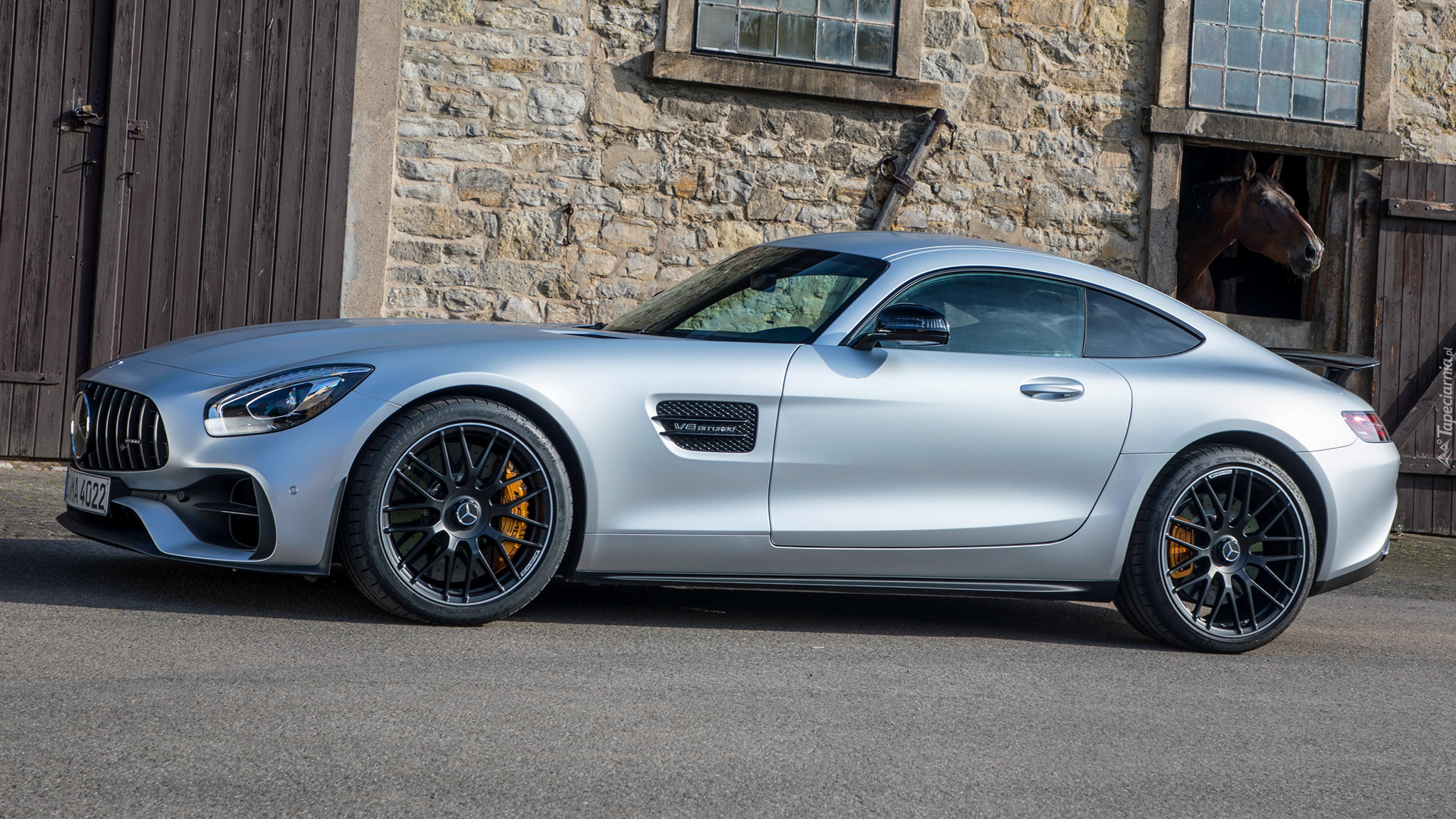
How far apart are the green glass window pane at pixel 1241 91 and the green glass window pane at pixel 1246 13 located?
0.36m

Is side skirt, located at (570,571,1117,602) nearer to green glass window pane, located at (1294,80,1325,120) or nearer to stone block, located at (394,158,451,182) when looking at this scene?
stone block, located at (394,158,451,182)

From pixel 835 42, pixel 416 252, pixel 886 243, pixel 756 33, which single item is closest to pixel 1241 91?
pixel 835 42

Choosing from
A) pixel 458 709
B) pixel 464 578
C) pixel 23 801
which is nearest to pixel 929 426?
pixel 464 578

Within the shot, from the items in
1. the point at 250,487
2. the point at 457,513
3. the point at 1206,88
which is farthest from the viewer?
the point at 1206,88

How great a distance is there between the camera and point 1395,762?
3705 millimetres

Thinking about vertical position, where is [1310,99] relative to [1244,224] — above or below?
above

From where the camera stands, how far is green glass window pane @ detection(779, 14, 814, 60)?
9.62 metres

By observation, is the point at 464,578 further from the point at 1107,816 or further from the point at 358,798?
the point at 1107,816

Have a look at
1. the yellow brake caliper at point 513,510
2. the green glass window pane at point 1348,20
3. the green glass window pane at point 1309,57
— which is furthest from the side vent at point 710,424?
the green glass window pane at point 1348,20

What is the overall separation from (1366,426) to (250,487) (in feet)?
13.3

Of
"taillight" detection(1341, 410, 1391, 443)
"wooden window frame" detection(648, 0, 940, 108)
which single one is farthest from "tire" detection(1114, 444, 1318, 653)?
"wooden window frame" detection(648, 0, 940, 108)

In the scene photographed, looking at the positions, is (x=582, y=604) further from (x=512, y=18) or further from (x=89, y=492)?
(x=512, y=18)

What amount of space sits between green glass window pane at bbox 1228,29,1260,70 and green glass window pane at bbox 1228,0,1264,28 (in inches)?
2.0

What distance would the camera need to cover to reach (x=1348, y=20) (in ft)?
34.4
